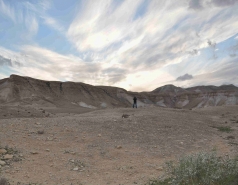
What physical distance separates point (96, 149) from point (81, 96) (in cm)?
9189

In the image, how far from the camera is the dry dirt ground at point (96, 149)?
7.62 metres

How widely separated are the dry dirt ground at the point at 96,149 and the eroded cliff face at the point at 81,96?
57364 millimetres

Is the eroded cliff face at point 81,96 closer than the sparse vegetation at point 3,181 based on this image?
No

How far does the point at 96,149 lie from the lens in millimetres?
10453

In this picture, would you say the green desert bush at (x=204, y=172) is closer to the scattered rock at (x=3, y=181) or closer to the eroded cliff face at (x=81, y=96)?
the scattered rock at (x=3, y=181)

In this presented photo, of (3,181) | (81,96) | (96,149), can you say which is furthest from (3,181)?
(81,96)

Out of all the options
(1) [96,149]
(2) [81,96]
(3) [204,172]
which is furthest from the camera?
(2) [81,96]

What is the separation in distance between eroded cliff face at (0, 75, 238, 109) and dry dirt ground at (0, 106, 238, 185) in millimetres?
57364

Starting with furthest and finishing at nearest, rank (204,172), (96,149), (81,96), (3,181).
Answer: (81,96) < (96,149) < (3,181) < (204,172)

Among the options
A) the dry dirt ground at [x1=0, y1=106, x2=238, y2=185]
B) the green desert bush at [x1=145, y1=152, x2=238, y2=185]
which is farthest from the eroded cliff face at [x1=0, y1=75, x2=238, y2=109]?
the green desert bush at [x1=145, y1=152, x2=238, y2=185]

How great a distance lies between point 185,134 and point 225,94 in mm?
117879

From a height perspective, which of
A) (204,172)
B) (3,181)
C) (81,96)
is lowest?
(3,181)

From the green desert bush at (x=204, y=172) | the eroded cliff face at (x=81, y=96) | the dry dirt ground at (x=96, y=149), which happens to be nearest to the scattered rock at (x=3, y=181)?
the dry dirt ground at (x=96, y=149)

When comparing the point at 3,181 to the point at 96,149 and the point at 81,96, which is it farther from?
the point at 81,96
